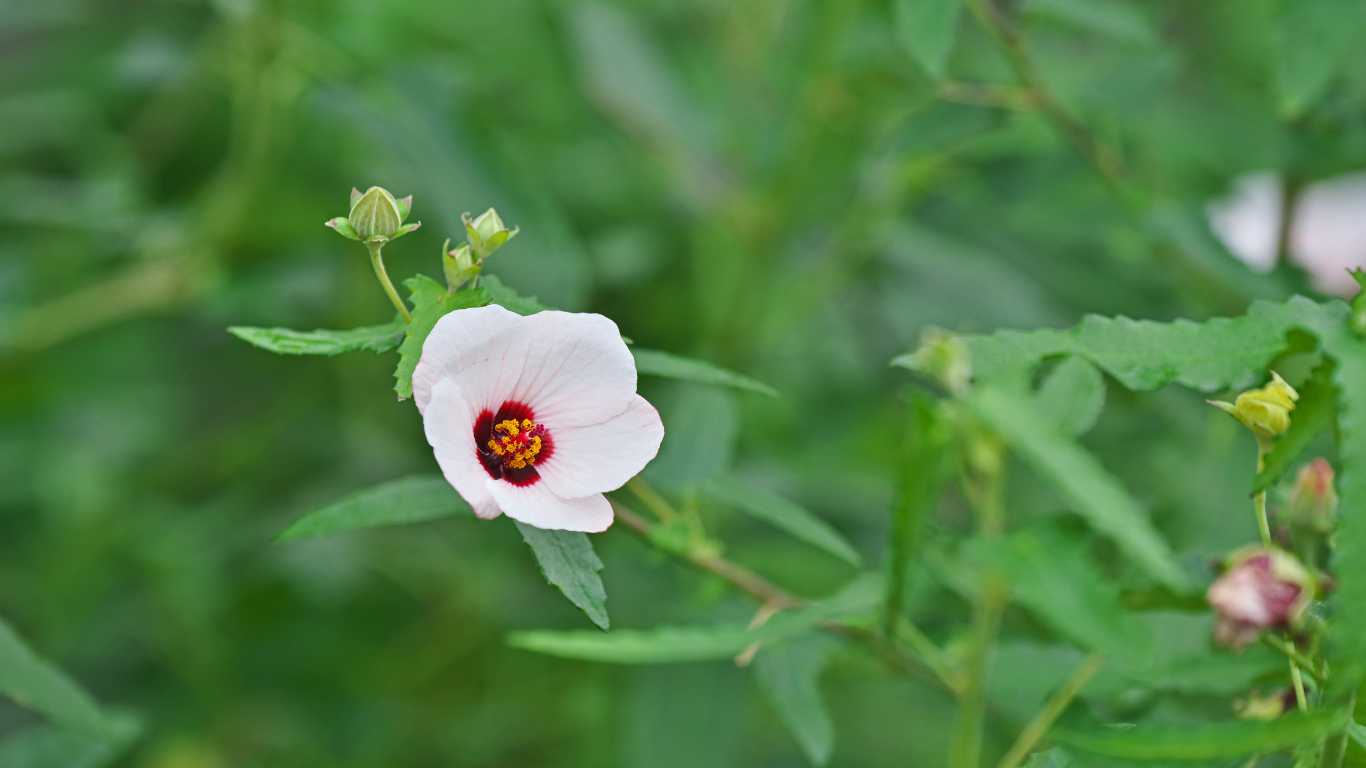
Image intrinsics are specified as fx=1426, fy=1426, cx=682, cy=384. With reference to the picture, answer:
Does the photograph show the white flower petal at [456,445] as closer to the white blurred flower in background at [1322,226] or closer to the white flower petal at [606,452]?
the white flower petal at [606,452]

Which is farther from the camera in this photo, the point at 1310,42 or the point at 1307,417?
the point at 1310,42

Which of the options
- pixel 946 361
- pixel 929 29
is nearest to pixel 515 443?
pixel 946 361

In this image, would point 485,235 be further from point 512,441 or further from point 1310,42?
point 1310,42

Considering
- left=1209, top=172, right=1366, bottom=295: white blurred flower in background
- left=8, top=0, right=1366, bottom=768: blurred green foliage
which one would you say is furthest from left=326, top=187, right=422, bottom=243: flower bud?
left=1209, top=172, right=1366, bottom=295: white blurred flower in background

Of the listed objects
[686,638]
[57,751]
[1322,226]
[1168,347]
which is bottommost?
[1322,226]

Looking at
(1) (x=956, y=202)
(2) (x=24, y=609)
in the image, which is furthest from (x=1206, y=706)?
(2) (x=24, y=609)

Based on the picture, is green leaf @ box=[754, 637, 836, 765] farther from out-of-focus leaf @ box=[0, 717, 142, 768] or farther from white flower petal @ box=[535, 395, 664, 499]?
out-of-focus leaf @ box=[0, 717, 142, 768]
